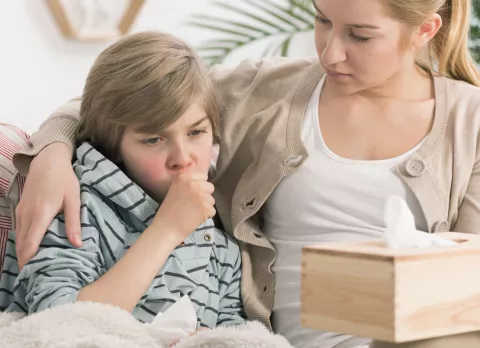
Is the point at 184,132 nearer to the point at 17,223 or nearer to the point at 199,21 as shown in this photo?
the point at 17,223

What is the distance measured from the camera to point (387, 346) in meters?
0.97

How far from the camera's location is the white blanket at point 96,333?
1.04m

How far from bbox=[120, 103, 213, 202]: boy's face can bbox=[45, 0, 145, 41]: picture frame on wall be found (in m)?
1.54

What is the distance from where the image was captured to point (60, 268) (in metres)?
1.27

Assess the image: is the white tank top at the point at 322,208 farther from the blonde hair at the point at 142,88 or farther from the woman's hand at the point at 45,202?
the woman's hand at the point at 45,202

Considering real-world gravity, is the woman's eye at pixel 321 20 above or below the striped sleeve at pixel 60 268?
above

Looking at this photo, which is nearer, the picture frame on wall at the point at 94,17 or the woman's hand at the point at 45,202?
the woman's hand at the point at 45,202

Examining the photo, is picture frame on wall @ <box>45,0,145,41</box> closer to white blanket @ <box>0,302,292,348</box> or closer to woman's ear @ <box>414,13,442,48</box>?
woman's ear @ <box>414,13,442,48</box>

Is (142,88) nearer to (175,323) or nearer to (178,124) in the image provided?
(178,124)

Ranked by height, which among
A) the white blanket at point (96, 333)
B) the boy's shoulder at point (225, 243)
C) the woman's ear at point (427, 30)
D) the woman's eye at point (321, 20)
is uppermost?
the woman's eye at point (321, 20)

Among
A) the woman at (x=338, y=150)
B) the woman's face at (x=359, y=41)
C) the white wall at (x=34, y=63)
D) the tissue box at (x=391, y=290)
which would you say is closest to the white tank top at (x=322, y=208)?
the woman at (x=338, y=150)

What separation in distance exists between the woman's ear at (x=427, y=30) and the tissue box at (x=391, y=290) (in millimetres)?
578

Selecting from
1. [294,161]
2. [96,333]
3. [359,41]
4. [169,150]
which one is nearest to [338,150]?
[294,161]

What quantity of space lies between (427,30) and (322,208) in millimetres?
352
